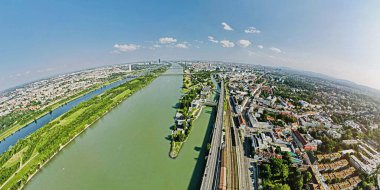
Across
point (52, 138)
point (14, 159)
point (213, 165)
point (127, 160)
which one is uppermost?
point (213, 165)

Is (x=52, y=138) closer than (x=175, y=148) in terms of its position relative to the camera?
No

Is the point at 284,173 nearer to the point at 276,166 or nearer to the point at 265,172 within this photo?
the point at 276,166

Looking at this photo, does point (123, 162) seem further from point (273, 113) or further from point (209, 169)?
point (273, 113)

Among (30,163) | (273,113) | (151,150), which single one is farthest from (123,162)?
(273,113)

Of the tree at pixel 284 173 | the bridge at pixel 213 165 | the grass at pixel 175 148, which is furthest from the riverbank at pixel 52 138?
the tree at pixel 284 173

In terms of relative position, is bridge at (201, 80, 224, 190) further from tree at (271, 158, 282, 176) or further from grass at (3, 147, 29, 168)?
grass at (3, 147, 29, 168)

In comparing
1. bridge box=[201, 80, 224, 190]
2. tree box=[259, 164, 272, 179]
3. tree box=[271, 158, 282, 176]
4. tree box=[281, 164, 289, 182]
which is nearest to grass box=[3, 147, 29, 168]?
bridge box=[201, 80, 224, 190]

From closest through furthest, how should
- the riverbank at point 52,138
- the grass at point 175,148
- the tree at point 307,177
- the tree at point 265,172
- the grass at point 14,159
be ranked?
the tree at point 307,177 < the tree at point 265,172 < the riverbank at point 52,138 < the grass at point 175,148 < the grass at point 14,159

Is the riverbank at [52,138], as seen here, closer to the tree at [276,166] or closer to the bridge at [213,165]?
the bridge at [213,165]

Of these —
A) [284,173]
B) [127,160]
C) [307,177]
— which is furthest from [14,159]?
[307,177]
